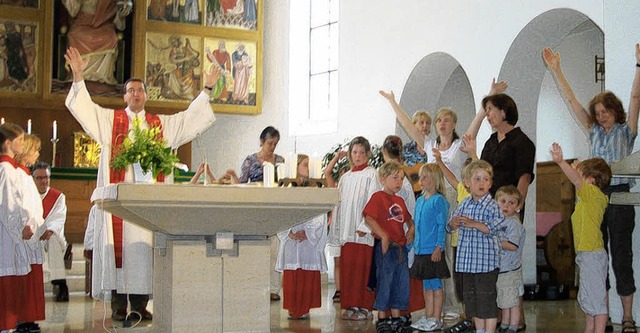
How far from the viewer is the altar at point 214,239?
4867 millimetres

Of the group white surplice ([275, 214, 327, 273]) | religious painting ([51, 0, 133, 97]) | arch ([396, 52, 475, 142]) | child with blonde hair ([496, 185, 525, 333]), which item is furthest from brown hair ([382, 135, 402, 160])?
religious painting ([51, 0, 133, 97])

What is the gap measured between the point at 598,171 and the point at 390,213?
159 cm

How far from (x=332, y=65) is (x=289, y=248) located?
7694 millimetres

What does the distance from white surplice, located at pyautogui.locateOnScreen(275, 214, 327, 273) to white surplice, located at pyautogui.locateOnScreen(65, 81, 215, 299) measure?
1.21m

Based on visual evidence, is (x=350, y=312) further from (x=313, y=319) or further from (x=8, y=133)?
(x=8, y=133)

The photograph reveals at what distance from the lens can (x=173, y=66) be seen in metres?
14.6

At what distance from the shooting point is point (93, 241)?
7477mm

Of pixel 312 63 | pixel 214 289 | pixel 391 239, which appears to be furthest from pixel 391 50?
pixel 214 289

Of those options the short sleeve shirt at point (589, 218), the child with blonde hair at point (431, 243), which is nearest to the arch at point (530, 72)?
the child with blonde hair at point (431, 243)

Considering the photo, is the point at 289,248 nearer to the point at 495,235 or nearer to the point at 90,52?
the point at 495,235

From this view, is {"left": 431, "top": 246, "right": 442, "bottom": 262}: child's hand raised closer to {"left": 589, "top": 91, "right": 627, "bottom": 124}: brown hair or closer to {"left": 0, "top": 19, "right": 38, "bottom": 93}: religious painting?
{"left": 589, "top": 91, "right": 627, "bottom": 124}: brown hair

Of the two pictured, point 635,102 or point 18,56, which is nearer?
point 635,102

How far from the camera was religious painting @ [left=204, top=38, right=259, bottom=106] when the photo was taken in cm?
1494

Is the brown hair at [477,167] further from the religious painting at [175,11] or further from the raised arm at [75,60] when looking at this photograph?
the religious painting at [175,11]
